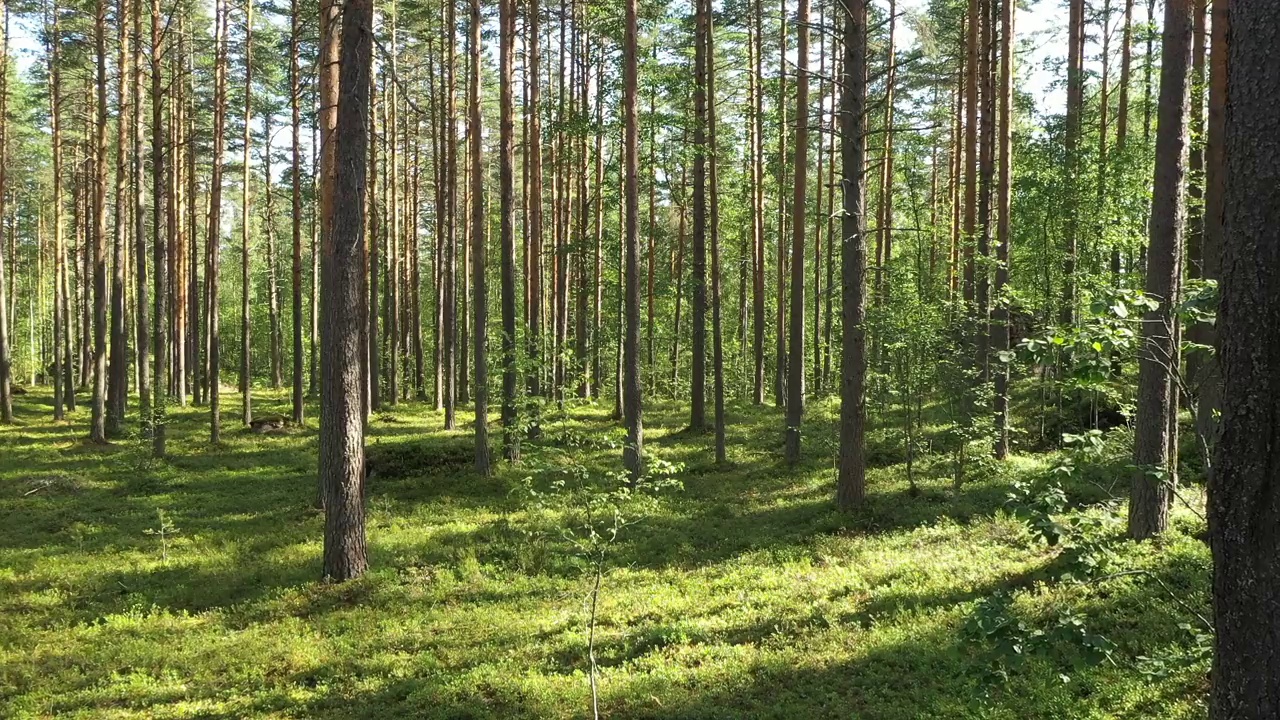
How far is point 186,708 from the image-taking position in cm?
702

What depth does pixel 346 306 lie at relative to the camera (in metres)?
9.82

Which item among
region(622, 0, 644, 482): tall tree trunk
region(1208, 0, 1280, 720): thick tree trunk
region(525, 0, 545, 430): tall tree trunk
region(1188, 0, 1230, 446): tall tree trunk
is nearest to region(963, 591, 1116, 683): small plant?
region(1208, 0, 1280, 720): thick tree trunk

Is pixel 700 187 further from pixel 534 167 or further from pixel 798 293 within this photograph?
pixel 534 167

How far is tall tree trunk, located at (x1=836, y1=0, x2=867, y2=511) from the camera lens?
36.8ft

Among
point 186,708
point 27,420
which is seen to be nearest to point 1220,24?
point 186,708

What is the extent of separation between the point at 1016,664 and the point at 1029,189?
15.8m

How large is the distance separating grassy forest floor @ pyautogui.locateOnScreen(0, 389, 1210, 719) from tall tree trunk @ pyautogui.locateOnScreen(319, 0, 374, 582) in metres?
1.13

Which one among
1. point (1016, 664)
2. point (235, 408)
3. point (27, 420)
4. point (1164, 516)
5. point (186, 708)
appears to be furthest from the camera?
point (235, 408)

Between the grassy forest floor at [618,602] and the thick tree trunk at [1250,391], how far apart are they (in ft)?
1.42

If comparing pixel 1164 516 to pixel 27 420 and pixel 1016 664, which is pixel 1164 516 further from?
pixel 27 420

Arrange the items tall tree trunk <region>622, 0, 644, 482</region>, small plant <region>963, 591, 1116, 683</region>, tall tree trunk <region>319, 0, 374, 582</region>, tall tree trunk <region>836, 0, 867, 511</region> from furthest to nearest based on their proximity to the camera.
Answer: tall tree trunk <region>622, 0, 644, 482</region>, tall tree trunk <region>836, 0, 867, 511</region>, tall tree trunk <region>319, 0, 374, 582</region>, small plant <region>963, 591, 1116, 683</region>

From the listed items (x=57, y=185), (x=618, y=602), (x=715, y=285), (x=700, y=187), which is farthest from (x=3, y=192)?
(x=618, y=602)

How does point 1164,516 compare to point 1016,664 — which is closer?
point 1016,664

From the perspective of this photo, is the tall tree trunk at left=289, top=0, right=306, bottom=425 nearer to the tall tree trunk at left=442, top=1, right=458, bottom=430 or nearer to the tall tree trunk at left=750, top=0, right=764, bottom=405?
the tall tree trunk at left=442, top=1, right=458, bottom=430
